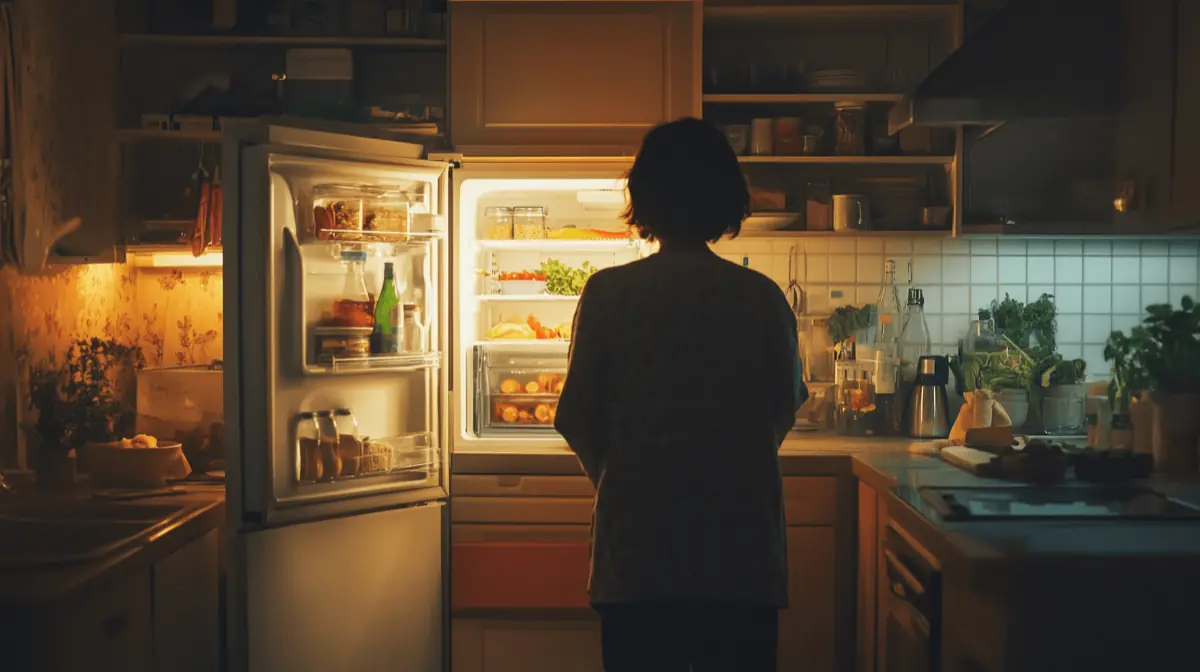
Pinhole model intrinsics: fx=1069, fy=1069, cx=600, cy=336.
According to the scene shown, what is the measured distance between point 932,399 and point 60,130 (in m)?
2.64

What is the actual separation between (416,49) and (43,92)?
46.6 inches

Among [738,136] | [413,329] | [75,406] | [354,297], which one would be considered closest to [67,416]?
[75,406]

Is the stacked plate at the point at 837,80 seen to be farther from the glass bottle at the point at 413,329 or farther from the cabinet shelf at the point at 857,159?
the glass bottle at the point at 413,329

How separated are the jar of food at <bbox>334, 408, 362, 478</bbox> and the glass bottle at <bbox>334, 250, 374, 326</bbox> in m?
0.25

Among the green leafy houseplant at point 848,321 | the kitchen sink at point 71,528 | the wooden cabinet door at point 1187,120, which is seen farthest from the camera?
the green leafy houseplant at point 848,321

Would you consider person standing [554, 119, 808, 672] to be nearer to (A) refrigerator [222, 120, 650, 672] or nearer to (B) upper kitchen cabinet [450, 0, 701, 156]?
(A) refrigerator [222, 120, 650, 672]

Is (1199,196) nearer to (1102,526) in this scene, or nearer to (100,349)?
(1102,526)

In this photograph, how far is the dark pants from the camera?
1.69 metres

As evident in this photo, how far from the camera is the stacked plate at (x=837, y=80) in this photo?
11.3ft

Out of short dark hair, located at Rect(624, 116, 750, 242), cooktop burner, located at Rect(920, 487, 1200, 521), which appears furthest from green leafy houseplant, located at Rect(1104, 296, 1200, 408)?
short dark hair, located at Rect(624, 116, 750, 242)

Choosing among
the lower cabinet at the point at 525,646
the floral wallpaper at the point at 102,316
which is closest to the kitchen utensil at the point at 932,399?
the lower cabinet at the point at 525,646

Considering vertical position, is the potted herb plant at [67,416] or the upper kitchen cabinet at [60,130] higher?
the upper kitchen cabinet at [60,130]

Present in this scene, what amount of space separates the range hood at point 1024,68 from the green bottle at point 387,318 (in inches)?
52.5

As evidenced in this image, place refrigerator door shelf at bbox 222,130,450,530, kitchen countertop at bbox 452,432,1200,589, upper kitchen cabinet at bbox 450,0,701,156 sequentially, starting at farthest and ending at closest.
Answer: upper kitchen cabinet at bbox 450,0,701,156
refrigerator door shelf at bbox 222,130,450,530
kitchen countertop at bbox 452,432,1200,589
